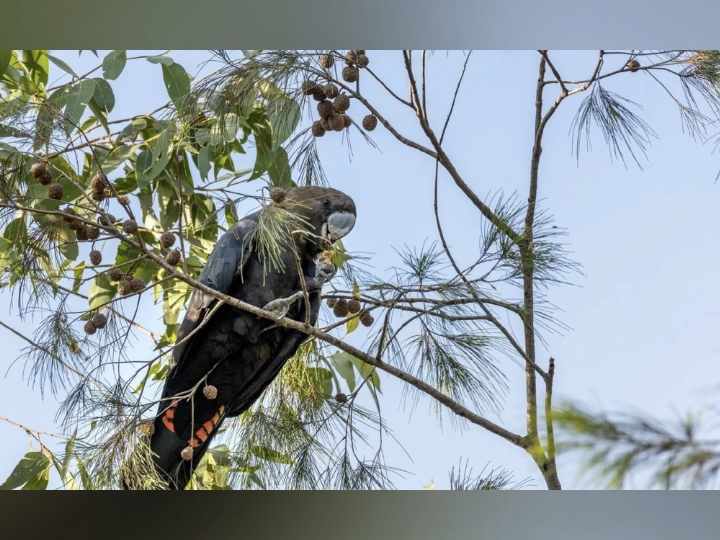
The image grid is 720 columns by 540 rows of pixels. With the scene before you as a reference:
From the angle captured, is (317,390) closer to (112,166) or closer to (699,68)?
(112,166)

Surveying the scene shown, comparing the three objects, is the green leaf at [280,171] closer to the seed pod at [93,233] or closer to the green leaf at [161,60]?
the green leaf at [161,60]

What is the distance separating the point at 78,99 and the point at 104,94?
0.46 ft

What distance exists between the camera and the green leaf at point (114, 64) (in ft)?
6.92

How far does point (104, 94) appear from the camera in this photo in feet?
7.29

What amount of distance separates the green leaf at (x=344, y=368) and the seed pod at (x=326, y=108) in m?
0.84

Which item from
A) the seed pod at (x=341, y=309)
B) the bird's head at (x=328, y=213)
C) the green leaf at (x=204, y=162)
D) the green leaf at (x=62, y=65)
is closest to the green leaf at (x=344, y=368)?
the bird's head at (x=328, y=213)

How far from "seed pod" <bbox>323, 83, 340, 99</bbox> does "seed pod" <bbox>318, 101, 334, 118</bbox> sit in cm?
2

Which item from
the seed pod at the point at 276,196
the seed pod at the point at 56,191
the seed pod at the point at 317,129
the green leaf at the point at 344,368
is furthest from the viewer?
the green leaf at the point at 344,368

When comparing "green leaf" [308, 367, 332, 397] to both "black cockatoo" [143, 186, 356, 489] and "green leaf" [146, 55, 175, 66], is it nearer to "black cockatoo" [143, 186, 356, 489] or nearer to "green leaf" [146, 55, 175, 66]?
"black cockatoo" [143, 186, 356, 489]

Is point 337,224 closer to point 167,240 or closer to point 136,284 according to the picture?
point 167,240

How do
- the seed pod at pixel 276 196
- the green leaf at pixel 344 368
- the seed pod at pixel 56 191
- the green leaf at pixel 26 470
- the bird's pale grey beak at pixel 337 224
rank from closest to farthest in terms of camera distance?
1. the seed pod at pixel 276 196
2. the seed pod at pixel 56 191
3. the green leaf at pixel 26 470
4. the bird's pale grey beak at pixel 337 224
5. the green leaf at pixel 344 368
